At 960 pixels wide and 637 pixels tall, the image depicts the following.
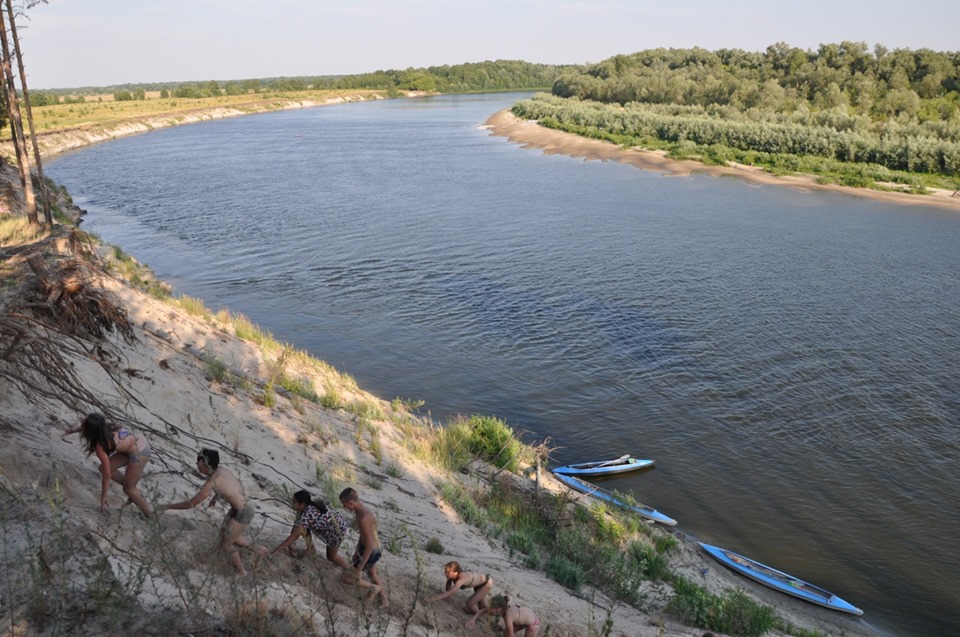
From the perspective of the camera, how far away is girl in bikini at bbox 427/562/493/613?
26.8 feet

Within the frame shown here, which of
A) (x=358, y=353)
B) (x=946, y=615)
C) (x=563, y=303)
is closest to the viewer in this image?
(x=946, y=615)

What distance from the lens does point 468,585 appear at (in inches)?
327

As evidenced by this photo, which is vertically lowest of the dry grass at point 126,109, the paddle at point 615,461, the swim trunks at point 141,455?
the paddle at point 615,461

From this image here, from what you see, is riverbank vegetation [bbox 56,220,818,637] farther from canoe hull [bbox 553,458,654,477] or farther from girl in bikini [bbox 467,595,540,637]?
girl in bikini [bbox 467,595,540,637]

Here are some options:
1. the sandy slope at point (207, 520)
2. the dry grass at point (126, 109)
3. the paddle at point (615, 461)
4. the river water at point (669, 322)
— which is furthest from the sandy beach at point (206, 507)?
the dry grass at point (126, 109)

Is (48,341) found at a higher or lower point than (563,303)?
higher

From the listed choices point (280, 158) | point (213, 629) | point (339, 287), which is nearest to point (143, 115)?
point (280, 158)

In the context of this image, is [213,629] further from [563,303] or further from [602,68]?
[602,68]

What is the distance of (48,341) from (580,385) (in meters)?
14.3

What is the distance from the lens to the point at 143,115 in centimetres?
10769

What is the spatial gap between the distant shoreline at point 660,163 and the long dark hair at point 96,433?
50126mm

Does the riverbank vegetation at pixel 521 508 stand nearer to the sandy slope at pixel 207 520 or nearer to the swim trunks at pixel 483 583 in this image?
the sandy slope at pixel 207 520

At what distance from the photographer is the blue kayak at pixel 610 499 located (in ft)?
47.4

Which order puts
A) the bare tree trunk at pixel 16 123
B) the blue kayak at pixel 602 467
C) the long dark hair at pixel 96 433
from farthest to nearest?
the bare tree trunk at pixel 16 123 < the blue kayak at pixel 602 467 < the long dark hair at pixel 96 433
